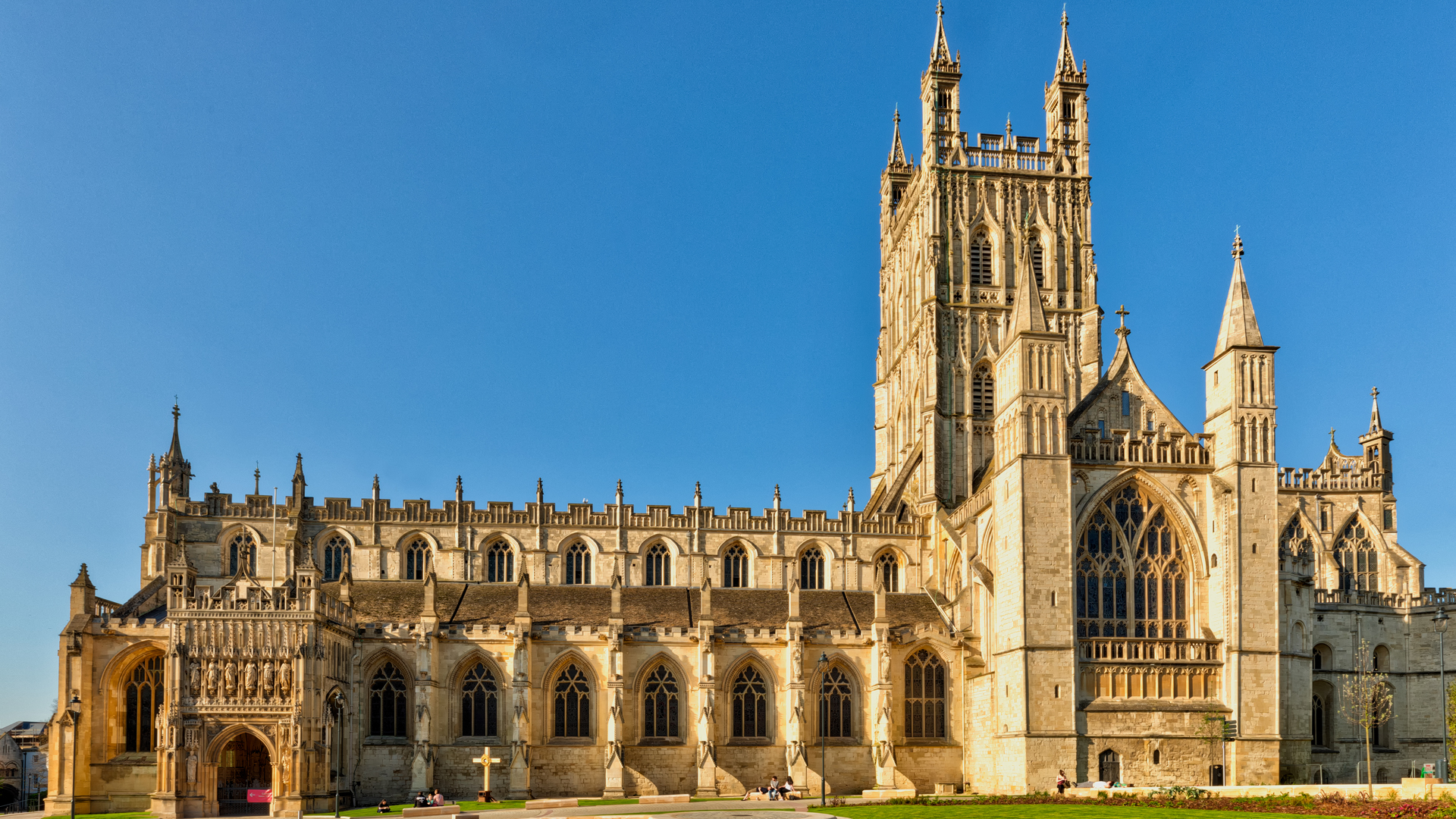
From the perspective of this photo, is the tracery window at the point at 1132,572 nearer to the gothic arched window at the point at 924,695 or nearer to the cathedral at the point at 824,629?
the cathedral at the point at 824,629

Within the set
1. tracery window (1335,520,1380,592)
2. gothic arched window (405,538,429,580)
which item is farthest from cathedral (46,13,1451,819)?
tracery window (1335,520,1380,592)

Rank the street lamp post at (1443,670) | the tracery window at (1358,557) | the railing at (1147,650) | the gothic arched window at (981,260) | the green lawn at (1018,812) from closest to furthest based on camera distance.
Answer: the green lawn at (1018,812) → the railing at (1147,650) → the street lamp post at (1443,670) → the gothic arched window at (981,260) → the tracery window at (1358,557)

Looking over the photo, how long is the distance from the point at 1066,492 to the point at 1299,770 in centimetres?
1414

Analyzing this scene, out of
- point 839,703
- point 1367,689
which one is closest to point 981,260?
point 839,703

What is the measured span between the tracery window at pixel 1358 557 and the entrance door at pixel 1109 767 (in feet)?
86.0

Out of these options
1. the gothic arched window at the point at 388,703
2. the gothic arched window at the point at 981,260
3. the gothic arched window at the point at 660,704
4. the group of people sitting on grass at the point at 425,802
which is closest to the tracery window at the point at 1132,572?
the gothic arched window at the point at 660,704

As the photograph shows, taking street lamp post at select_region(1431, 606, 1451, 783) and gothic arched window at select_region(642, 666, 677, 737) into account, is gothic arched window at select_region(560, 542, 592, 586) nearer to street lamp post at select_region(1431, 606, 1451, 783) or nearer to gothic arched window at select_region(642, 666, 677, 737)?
gothic arched window at select_region(642, 666, 677, 737)

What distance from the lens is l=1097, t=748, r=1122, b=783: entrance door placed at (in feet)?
159

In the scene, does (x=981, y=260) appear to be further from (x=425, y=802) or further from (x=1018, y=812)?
(x=425, y=802)

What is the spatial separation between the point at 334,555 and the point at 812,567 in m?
22.6

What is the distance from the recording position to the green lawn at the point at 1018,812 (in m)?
36.5

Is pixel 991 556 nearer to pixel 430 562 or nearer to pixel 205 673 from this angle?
pixel 430 562

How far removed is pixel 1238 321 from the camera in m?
52.0

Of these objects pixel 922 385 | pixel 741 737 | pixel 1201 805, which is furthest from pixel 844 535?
pixel 1201 805
